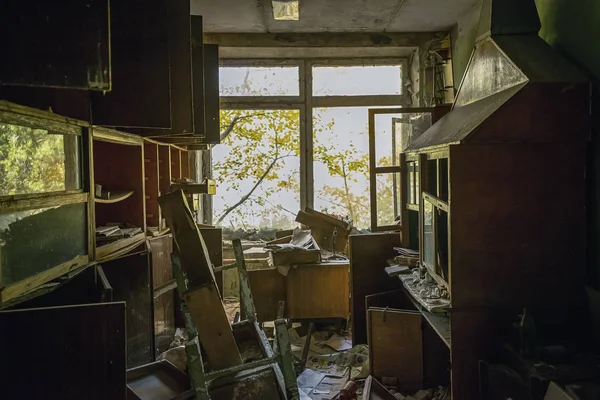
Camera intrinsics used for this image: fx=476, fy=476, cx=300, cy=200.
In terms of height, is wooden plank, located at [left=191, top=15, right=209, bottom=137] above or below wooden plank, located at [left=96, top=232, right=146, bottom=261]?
above

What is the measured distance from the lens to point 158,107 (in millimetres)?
2740

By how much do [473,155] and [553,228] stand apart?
0.55m

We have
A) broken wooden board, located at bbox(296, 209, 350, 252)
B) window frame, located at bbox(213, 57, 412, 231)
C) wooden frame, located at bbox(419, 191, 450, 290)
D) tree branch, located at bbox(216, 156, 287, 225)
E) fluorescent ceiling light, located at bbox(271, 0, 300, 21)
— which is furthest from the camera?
tree branch, located at bbox(216, 156, 287, 225)

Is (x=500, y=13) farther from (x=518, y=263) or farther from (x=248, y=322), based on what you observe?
(x=248, y=322)

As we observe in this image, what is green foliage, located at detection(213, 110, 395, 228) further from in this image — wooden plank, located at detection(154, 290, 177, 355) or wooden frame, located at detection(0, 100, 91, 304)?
wooden frame, located at detection(0, 100, 91, 304)

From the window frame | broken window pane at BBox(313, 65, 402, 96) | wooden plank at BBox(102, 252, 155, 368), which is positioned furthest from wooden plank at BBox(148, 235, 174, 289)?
broken window pane at BBox(313, 65, 402, 96)

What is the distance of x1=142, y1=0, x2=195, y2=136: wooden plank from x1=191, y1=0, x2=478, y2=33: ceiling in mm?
1254

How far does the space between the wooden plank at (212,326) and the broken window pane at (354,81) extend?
3.94m

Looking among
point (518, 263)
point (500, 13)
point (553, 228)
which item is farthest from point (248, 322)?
point (500, 13)

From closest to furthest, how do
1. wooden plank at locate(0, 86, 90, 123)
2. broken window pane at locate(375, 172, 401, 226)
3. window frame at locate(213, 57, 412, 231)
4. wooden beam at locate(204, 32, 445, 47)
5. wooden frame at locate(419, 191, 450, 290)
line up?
wooden plank at locate(0, 86, 90, 123), wooden frame at locate(419, 191, 450, 290), wooden beam at locate(204, 32, 445, 47), broken window pane at locate(375, 172, 401, 226), window frame at locate(213, 57, 412, 231)

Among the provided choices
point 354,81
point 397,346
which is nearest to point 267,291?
point 397,346

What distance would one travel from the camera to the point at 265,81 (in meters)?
5.82

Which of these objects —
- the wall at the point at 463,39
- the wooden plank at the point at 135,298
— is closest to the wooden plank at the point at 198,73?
the wooden plank at the point at 135,298

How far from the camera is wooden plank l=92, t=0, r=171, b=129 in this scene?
106 inches
